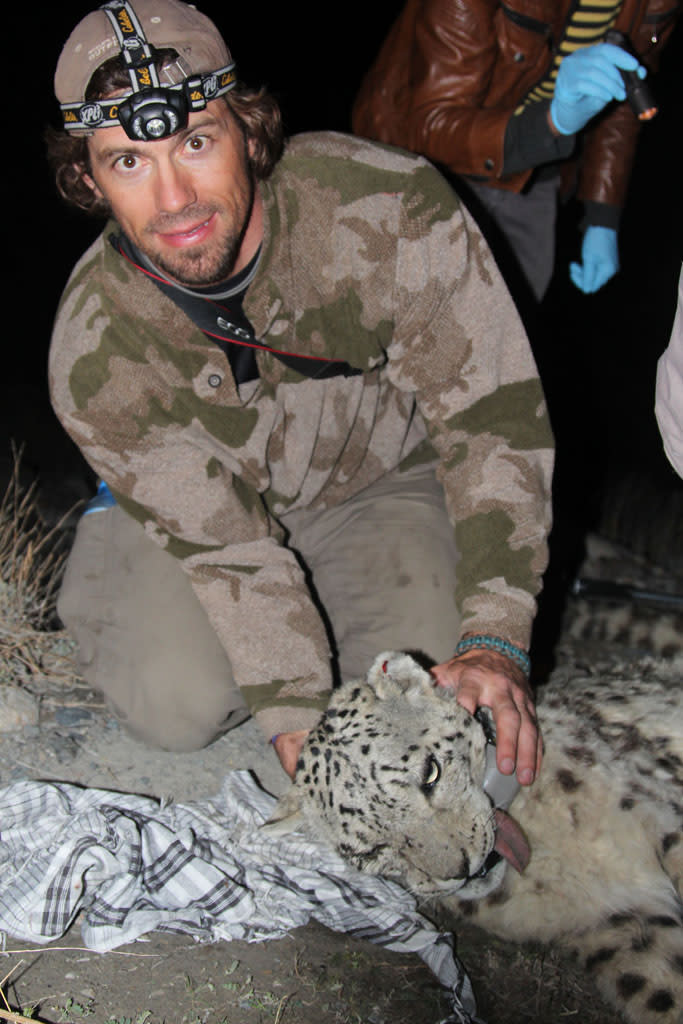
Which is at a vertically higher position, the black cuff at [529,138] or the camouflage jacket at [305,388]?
the black cuff at [529,138]

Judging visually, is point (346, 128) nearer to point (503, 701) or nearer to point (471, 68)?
point (471, 68)

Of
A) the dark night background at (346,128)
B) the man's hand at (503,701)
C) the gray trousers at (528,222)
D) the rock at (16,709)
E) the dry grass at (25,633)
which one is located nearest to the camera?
the man's hand at (503,701)

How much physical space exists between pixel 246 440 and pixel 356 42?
13.6m

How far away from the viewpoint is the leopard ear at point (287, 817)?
206 cm

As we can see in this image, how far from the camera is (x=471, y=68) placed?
337 centimetres

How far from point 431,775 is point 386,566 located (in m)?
1.14

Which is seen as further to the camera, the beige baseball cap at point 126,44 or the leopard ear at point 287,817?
the beige baseball cap at point 126,44

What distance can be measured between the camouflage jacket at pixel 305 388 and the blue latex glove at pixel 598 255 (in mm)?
1581

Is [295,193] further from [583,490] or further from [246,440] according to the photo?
[583,490]

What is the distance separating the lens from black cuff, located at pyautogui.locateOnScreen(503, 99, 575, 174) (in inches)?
131

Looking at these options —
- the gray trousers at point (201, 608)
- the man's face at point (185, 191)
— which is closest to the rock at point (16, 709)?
the gray trousers at point (201, 608)

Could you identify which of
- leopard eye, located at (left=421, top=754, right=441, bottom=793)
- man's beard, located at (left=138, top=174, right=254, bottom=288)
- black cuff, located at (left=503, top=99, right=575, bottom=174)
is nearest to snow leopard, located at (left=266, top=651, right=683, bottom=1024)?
leopard eye, located at (left=421, top=754, right=441, bottom=793)

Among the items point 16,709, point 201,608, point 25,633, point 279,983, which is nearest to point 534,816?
point 279,983

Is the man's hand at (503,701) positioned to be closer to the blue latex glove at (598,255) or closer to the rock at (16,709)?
the rock at (16,709)
